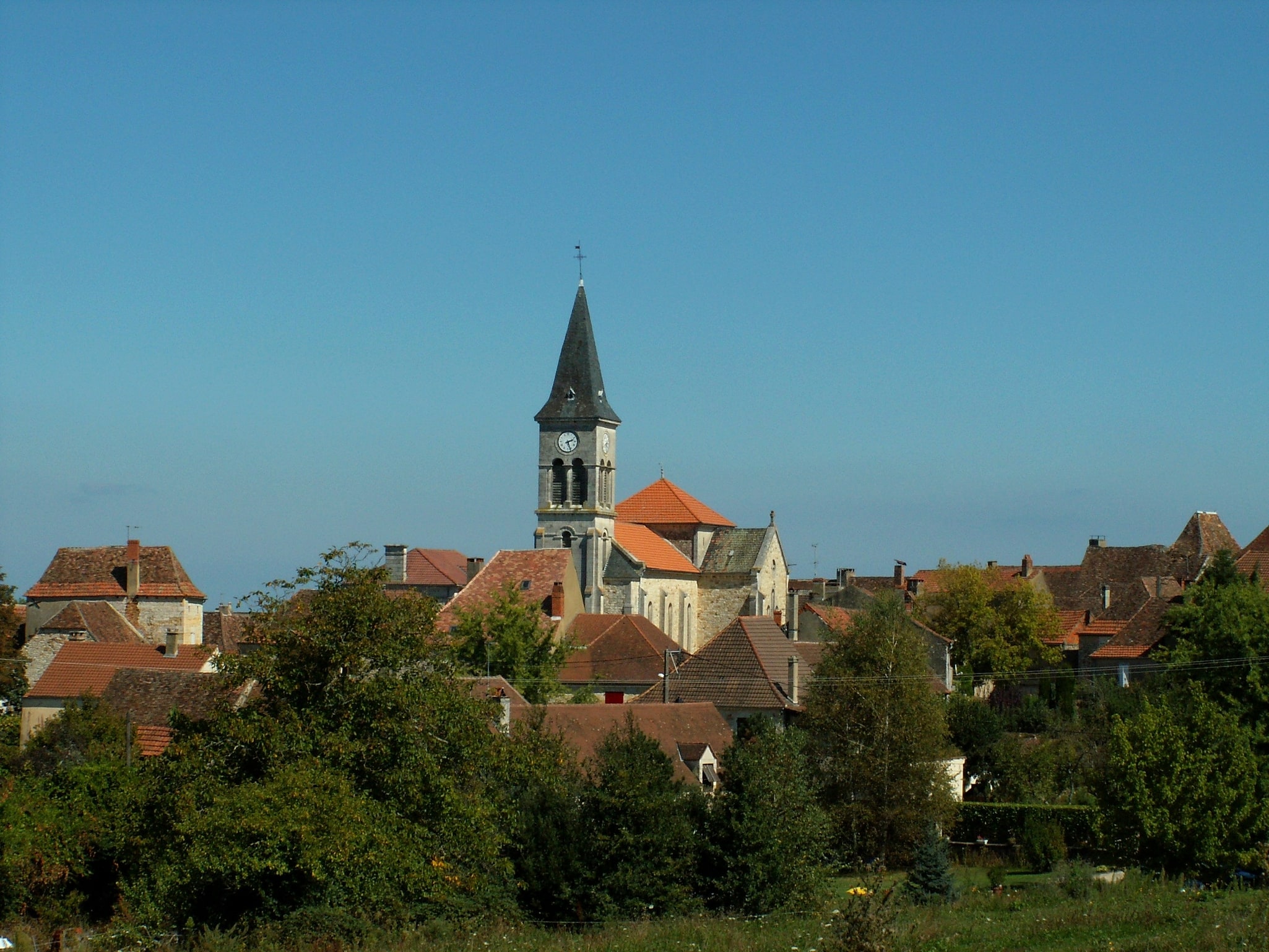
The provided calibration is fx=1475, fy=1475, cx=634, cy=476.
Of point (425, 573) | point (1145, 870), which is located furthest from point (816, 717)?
point (425, 573)

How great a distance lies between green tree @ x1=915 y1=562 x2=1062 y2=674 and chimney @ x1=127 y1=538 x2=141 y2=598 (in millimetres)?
34845

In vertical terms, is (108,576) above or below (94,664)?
above

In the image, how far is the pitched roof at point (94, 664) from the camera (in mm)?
44500

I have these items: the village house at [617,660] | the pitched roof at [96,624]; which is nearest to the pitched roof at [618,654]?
the village house at [617,660]

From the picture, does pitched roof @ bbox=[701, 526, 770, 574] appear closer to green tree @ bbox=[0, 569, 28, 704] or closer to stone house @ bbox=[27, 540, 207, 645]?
stone house @ bbox=[27, 540, 207, 645]

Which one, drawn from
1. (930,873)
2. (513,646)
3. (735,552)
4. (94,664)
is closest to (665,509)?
(735,552)

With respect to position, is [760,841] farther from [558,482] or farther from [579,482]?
[558,482]

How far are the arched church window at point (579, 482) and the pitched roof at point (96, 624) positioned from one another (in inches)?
1012

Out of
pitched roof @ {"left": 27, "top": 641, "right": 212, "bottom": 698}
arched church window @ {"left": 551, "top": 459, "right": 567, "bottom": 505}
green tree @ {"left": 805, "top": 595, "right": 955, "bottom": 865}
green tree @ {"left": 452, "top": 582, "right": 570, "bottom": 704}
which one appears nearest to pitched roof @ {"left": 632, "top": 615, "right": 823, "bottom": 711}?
green tree @ {"left": 805, "top": 595, "right": 955, "bottom": 865}

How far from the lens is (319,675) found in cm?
2127

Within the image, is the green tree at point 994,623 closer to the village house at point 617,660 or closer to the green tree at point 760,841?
the village house at point 617,660

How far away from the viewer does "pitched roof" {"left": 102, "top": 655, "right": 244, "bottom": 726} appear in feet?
118

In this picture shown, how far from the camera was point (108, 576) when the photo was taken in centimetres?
6041

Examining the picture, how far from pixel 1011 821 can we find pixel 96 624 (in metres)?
34.6
